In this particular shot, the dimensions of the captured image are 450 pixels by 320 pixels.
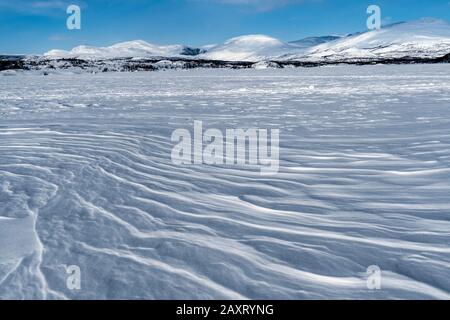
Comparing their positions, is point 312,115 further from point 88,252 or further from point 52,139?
point 88,252

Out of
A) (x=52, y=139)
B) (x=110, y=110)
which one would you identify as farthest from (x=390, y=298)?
(x=110, y=110)

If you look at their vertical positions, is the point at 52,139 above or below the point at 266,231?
above

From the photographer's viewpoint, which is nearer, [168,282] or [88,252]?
[168,282]

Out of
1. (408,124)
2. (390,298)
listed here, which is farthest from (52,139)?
(408,124)

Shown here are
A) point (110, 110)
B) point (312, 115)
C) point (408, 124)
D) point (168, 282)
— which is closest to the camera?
point (168, 282)

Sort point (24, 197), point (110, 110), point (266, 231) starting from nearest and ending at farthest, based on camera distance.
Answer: point (266, 231) → point (24, 197) → point (110, 110)
